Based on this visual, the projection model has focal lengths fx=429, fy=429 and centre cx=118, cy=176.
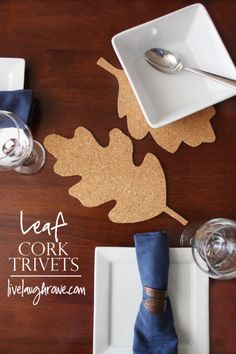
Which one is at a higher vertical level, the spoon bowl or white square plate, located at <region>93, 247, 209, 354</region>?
the spoon bowl

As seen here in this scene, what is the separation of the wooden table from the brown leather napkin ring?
0.28 feet

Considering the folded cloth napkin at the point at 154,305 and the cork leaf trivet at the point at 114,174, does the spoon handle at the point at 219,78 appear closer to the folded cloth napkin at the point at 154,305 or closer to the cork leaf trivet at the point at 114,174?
the cork leaf trivet at the point at 114,174

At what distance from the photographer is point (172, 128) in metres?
0.74

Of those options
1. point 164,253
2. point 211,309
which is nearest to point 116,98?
point 164,253

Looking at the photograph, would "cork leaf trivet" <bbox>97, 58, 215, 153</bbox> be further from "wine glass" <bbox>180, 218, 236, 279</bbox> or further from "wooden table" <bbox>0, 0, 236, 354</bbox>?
"wine glass" <bbox>180, 218, 236, 279</bbox>

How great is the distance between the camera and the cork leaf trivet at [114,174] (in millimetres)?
729

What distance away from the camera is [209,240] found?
709 mm

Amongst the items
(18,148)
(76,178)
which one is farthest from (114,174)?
(18,148)

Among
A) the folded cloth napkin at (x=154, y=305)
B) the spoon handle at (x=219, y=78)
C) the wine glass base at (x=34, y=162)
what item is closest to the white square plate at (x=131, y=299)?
the folded cloth napkin at (x=154, y=305)

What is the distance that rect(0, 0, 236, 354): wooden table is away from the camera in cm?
71

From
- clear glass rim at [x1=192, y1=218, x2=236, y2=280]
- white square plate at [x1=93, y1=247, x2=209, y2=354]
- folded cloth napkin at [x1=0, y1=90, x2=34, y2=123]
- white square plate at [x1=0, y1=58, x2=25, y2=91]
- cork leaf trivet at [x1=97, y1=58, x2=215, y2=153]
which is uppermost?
white square plate at [x1=0, y1=58, x2=25, y2=91]

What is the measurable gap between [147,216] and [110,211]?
63 mm

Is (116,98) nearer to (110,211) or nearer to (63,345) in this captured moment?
(110,211)

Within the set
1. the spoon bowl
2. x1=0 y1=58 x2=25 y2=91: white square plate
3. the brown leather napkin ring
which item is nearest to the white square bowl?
the spoon bowl
